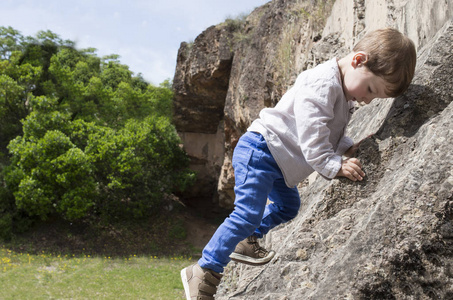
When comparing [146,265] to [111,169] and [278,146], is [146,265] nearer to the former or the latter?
[111,169]

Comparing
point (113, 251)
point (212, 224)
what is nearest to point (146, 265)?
point (113, 251)

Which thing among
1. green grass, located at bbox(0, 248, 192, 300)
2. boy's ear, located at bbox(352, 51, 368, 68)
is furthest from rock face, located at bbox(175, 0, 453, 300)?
green grass, located at bbox(0, 248, 192, 300)

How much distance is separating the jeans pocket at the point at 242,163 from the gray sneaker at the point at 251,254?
0.48 meters

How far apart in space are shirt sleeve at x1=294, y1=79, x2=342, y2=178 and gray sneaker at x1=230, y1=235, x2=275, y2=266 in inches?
28.2

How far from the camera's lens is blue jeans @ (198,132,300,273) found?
2521mm

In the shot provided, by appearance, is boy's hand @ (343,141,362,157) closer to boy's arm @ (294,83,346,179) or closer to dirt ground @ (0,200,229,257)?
boy's arm @ (294,83,346,179)

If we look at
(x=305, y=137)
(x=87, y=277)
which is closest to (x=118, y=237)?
(x=87, y=277)

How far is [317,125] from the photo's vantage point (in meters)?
2.41

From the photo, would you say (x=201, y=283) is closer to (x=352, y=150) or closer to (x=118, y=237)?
(x=352, y=150)

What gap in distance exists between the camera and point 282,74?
1055 cm

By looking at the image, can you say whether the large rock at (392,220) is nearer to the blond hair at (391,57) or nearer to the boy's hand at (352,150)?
the boy's hand at (352,150)

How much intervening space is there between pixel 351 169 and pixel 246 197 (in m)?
0.62

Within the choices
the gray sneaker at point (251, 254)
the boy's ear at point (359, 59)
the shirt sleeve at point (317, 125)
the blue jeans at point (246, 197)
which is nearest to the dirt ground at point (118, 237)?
the gray sneaker at point (251, 254)

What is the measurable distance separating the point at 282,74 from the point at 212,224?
12667mm
